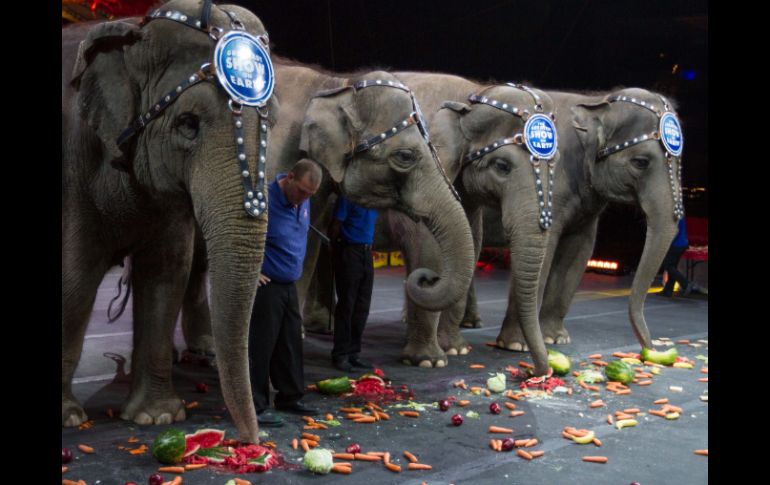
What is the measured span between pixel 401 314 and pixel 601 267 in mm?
7582

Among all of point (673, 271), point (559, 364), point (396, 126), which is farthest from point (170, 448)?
point (673, 271)

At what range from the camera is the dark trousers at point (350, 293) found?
5.98 meters

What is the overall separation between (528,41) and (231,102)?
7051 mm

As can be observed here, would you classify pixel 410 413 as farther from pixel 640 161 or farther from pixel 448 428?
pixel 640 161

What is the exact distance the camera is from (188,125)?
3609mm

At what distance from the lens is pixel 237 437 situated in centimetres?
414

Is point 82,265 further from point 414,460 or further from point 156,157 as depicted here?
point 414,460

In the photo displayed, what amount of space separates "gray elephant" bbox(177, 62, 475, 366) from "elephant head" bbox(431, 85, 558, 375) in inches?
28.9

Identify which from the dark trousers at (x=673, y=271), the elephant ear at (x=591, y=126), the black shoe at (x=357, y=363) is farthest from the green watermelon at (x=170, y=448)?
the dark trousers at (x=673, y=271)

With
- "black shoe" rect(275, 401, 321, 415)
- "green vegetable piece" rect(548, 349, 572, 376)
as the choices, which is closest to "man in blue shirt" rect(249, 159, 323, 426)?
"black shoe" rect(275, 401, 321, 415)

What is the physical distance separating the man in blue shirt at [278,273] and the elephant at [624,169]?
2990 millimetres

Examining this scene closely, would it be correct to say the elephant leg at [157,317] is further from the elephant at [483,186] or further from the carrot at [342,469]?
the elephant at [483,186]

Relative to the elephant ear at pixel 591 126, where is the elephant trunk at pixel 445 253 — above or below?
below

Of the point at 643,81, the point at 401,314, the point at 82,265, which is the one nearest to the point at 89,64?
the point at 82,265
